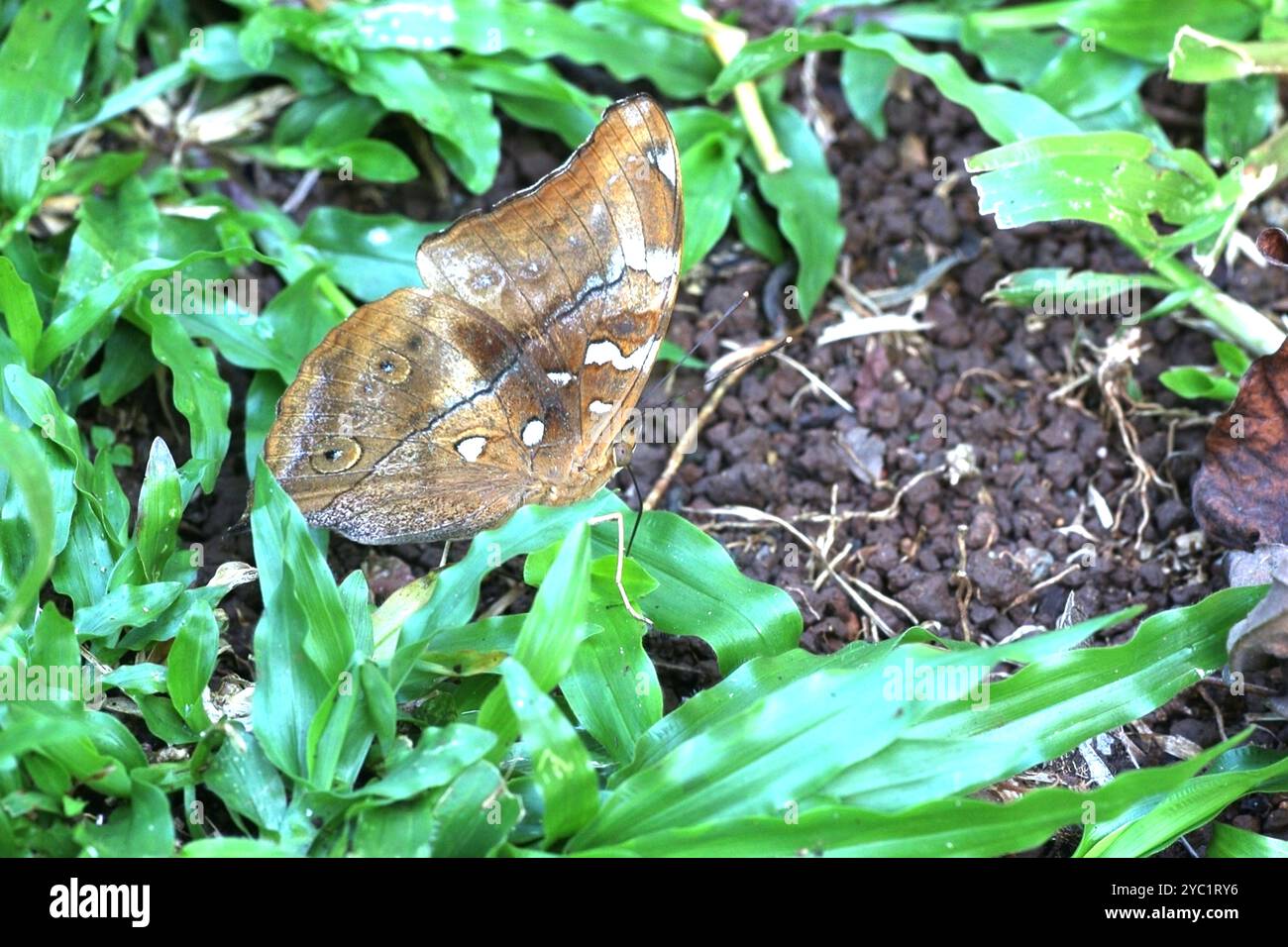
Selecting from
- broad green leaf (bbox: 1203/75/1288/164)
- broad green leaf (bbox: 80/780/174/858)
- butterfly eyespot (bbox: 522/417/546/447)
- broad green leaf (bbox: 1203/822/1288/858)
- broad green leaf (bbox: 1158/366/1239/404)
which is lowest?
broad green leaf (bbox: 1203/822/1288/858)

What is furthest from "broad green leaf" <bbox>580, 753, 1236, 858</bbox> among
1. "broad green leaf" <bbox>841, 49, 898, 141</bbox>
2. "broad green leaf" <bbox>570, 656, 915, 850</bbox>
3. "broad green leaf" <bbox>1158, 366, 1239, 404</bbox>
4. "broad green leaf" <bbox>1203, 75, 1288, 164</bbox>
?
"broad green leaf" <bbox>841, 49, 898, 141</bbox>

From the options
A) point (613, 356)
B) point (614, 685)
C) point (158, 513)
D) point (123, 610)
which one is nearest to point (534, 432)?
point (613, 356)

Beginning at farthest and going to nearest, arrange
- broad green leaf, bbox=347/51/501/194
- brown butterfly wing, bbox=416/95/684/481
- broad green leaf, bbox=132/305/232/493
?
1. broad green leaf, bbox=347/51/501/194
2. broad green leaf, bbox=132/305/232/493
3. brown butterfly wing, bbox=416/95/684/481

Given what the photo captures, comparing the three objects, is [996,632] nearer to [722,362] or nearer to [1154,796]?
[1154,796]

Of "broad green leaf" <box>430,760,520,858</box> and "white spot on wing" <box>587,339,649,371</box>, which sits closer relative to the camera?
"broad green leaf" <box>430,760,520,858</box>

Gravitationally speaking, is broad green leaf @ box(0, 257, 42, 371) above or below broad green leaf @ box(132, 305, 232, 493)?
above

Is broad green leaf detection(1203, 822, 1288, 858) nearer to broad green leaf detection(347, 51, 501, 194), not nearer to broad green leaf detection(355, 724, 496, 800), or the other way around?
broad green leaf detection(355, 724, 496, 800)

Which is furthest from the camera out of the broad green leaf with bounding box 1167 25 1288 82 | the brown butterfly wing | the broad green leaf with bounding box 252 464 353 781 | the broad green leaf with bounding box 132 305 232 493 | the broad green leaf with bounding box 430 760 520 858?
the broad green leaf with bounding box 1167 25 1288 82
